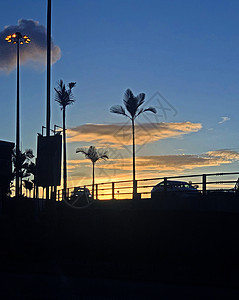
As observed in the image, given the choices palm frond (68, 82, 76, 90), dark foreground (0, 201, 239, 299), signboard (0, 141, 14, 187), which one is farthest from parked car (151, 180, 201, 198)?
palm frond (68, 82, 76, 90)

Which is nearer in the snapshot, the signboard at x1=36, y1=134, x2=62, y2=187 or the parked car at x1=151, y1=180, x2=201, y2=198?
the signboard at x1=36, y1=134, x2=62, y2=187

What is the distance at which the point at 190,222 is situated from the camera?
19.5 metres

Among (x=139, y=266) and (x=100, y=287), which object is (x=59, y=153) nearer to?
(x=139, y=266)

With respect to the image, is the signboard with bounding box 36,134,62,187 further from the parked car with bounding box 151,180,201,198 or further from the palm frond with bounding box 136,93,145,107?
the palm frond with bounding box 136,93,145,107

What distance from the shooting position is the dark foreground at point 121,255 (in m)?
13.5

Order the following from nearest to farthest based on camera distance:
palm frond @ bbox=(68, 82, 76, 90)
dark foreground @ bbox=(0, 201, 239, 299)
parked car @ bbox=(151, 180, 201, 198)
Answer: dark foreground @ bbox=(0, 201, 239, 299)
parked car @ bbox=(151, 180, 201, 198)
palm frond @ bbox=(68, 82, 76, 90)

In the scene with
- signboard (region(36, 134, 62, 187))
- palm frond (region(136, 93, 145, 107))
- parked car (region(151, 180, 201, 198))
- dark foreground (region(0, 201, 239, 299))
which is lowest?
dark foreground (region(0, 201, 239, 299))

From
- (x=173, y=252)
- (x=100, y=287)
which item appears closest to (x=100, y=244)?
(x=173, y=252)

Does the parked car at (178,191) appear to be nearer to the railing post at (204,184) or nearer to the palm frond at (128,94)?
the railing post at (204,184)

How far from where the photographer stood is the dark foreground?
1347 cm

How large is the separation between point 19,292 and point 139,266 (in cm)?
491

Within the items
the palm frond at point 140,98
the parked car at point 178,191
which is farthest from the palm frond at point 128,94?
the parked car at point 178,191

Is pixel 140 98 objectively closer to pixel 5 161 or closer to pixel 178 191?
pixel 5 161

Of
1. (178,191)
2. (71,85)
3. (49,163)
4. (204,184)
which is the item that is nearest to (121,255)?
(178,191)
